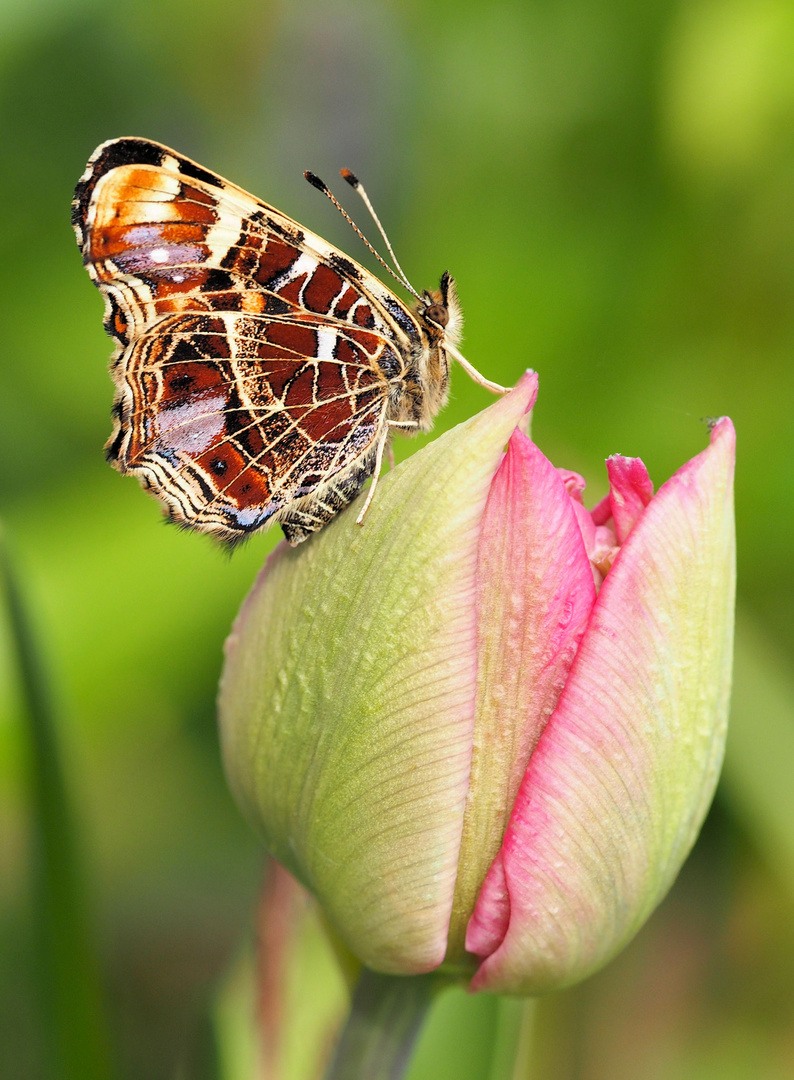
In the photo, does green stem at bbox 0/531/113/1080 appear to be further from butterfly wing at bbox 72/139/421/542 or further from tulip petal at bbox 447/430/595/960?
tulip petal at bbox 447/430/595/960

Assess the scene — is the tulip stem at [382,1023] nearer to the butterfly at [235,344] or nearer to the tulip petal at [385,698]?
the tulip petal at [385,698]

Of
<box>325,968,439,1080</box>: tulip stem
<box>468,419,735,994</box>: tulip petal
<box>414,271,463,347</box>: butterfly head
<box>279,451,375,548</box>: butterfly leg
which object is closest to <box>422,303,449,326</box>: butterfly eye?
<box>414,271,463,347</box>: butterfly head

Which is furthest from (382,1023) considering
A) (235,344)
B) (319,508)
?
(235,344)

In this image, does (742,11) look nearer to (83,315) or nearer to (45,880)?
(83,315)

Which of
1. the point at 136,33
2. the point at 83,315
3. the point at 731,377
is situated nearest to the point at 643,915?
the point at 731,377

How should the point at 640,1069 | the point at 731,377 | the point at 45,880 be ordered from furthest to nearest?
the point at 731,377
the point at 640,1069
the point at 45,880

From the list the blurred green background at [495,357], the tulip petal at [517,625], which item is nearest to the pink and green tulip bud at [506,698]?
the tulip petal at [517,625]
